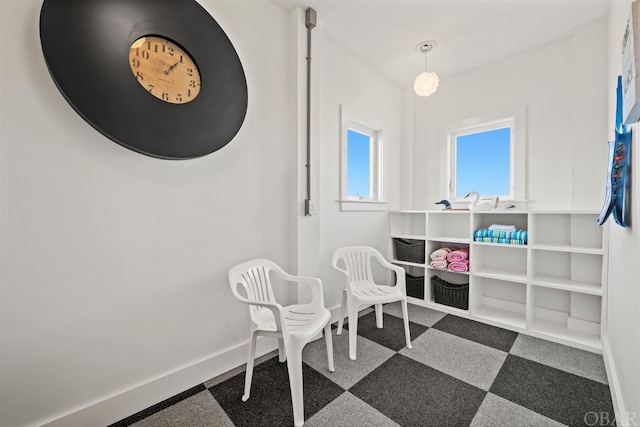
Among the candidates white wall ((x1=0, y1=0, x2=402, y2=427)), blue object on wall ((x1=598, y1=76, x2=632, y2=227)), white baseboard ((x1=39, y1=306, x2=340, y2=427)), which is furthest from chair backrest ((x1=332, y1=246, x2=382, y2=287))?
blue object on wall ((x1=598, y1=76, x2=632, y2=227))

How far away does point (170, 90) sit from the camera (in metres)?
1.48

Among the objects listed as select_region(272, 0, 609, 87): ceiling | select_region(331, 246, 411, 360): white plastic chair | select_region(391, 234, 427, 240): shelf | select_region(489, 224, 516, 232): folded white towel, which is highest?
select_region(272, 0, 609, 87): ceiling

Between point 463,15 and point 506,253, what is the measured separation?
7.43ft

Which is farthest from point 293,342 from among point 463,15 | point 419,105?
point 419,105

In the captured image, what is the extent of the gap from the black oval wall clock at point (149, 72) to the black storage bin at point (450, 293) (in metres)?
2.55

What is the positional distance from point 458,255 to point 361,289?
122 cm

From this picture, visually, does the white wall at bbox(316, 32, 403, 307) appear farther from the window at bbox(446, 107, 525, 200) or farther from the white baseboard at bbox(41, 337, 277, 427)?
the white baseboard at bbox(41, 337, 277, 427)

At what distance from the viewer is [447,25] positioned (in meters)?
2.26

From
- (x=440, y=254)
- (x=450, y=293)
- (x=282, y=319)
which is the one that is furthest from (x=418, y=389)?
(x=440, y=254)

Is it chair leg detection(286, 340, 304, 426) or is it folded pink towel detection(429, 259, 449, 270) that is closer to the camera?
chair leg detection(286, 340, 304, 426)

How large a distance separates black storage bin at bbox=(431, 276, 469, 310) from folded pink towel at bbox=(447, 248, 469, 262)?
0.90ft

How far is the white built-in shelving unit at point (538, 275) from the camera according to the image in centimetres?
219

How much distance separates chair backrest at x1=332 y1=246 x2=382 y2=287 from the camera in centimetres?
246

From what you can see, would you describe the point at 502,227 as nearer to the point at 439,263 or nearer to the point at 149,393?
the point at 439,263
